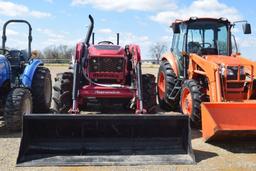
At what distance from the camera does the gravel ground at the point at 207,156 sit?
6.01 meters

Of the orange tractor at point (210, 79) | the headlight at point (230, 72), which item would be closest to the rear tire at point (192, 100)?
the orange tractor at point (210, 79)

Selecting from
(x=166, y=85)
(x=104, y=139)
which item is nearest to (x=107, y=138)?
(x=104, y=139)

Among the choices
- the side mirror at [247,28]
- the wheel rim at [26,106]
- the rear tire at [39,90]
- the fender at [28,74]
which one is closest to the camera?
the wheel rim at [26,106]

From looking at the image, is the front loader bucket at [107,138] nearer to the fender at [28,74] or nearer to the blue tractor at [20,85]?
the blue tractor at [20,85]

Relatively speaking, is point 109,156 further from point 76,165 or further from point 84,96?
point 84,96

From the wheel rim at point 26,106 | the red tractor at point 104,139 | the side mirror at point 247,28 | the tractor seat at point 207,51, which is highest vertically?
the side mirror at point 247,28

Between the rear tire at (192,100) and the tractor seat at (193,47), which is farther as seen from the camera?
the tractor seat at (193,47)

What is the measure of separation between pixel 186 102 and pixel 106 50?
2.07 m

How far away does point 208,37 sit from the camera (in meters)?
10.2

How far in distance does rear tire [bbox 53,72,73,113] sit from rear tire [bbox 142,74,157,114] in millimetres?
1592

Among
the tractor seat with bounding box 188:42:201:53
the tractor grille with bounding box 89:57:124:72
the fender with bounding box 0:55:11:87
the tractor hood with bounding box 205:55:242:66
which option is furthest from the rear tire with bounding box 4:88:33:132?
the tractor seat with bounding box 188:42:201:53

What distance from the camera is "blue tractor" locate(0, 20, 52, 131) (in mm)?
7852

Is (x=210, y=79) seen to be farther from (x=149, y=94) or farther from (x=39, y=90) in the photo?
(x=39, y=90)

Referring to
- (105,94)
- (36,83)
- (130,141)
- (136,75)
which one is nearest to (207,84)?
(136,75)
